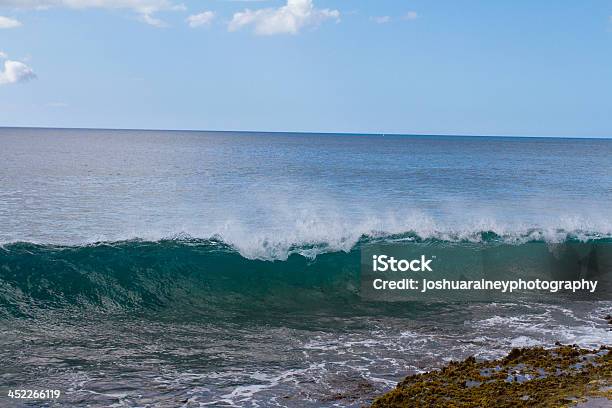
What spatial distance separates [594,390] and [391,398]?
3605mm

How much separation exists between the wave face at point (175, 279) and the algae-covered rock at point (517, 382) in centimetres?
635

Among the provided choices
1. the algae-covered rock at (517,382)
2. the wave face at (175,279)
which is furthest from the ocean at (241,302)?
the algae-covered rock at (517,382)

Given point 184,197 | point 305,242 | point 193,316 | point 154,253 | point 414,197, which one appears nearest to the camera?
point 193,316

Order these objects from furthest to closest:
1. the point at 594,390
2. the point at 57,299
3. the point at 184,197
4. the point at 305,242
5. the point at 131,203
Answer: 1. the point at 184,197
2. the point at 131,203
3. the point at 305,242
4. the point at 57,299
5. the point at 594,390

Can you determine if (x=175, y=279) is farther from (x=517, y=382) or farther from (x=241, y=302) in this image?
(x=517, y=382)

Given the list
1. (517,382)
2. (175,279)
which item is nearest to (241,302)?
(175,279)

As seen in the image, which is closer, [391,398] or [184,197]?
[391,398]

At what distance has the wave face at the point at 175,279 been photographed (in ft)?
63.1

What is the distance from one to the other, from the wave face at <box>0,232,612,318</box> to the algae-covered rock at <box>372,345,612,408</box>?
20.8ft

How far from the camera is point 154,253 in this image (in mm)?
23953

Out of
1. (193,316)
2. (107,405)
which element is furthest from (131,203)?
(107,405)

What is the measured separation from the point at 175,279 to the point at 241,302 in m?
3.31

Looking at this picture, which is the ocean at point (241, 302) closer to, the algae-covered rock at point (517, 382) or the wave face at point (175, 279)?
the wave face at point (175, 279)

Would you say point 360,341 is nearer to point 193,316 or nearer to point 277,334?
point 277,334
